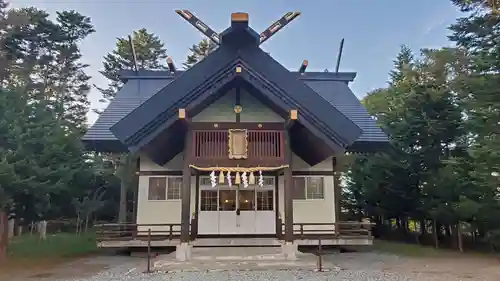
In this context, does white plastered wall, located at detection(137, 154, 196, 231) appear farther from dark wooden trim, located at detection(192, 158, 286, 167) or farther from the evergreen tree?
the evergreen tree

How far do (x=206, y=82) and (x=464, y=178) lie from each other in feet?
25.9

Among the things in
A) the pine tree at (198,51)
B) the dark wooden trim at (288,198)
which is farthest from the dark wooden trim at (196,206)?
the pine tree at (198,51)

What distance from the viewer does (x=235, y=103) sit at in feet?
33.6

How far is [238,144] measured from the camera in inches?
376

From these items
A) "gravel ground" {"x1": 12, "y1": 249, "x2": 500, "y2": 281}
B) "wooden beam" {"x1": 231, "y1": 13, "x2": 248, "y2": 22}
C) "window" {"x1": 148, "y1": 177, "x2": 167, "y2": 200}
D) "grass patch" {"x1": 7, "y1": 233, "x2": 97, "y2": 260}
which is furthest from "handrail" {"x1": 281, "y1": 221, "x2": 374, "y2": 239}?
"grass patch" {"x1": 7, "y1": 233, "x2": 97, "y2": 260}

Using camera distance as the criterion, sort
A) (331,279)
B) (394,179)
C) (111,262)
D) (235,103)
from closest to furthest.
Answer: (331,279)
(111,262)
(235,103)
(394,179)

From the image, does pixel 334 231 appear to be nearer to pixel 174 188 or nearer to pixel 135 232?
pixel 174 188

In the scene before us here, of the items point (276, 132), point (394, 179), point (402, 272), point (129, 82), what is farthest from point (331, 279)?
point (129, 82)

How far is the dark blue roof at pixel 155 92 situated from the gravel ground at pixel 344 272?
368 cm

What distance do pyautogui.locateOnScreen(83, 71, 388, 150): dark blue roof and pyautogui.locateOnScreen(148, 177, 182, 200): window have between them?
147 centimetres

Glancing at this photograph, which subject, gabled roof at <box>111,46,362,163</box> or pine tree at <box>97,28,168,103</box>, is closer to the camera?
gabled roof at <box>111,46,362,163</box>

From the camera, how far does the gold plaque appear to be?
370 inches

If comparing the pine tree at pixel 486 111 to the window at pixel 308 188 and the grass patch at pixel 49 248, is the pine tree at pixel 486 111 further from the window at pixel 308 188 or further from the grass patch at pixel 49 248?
the grass patch at pixel 49 248

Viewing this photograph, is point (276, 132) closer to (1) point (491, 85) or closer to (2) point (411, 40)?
(1) point (491, 85)
